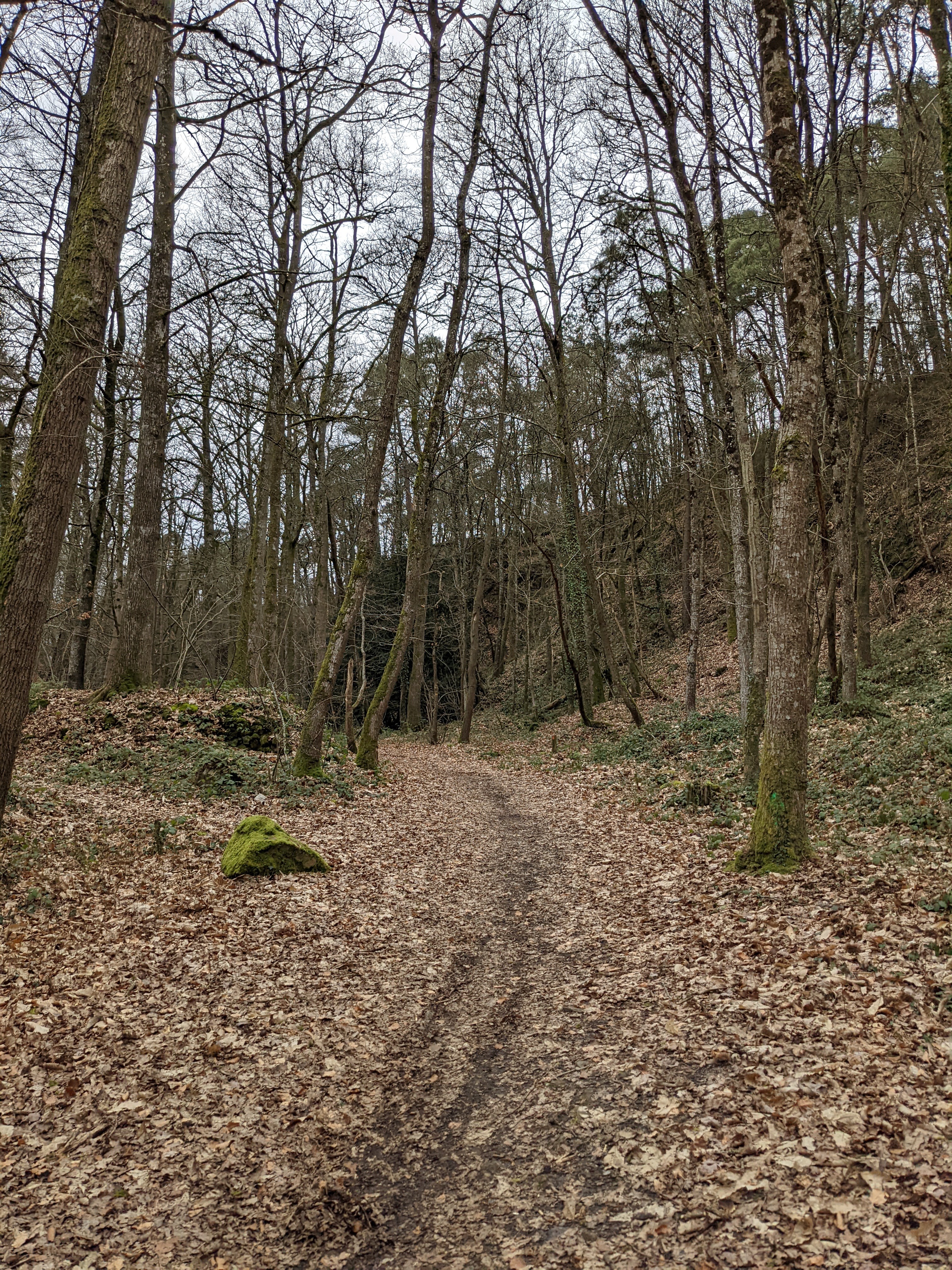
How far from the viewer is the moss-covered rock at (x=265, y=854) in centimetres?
743

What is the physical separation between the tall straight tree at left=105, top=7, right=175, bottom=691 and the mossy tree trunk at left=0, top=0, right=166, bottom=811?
24.3ft

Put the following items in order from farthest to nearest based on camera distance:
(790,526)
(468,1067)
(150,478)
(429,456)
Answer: (429,456) → (150,478) → (790,526) → (468,1067)

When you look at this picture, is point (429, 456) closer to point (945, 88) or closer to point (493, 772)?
point (493, 772)

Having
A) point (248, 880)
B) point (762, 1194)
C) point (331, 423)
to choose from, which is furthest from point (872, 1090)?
point (331, 423)

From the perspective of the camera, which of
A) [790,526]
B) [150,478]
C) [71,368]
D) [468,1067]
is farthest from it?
[150,478]

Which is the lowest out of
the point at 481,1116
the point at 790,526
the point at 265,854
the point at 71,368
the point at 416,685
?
the point at 481,1116

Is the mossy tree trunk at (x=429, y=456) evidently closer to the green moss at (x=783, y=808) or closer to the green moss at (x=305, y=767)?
the green moss at (x=305, y=767)

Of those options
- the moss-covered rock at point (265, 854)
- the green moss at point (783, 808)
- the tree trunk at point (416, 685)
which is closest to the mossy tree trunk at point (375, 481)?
the moss-covered rock at point (265, 854)

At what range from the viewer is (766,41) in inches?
275

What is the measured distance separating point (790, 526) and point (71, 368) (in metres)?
6.65

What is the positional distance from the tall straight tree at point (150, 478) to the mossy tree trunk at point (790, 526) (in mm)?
10911

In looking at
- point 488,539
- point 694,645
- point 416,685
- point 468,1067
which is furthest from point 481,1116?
point 416,685

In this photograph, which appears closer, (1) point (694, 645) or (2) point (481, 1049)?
(2) point (481, 1049)

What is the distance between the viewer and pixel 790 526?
6.70 meters
